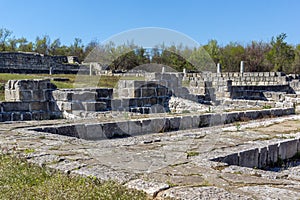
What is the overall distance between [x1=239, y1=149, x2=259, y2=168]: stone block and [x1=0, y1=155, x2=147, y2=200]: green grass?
220cm

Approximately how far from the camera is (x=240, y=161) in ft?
16.4

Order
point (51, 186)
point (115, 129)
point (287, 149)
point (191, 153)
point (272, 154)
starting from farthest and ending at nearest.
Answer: point (115, 129)
point (287, 149)
point (272, 154)
point (191, 153)
point (51, 186)

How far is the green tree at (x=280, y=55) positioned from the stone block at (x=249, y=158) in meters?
36.5

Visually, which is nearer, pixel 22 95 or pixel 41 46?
pixel 22 95

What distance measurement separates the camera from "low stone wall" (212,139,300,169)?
4926 mm

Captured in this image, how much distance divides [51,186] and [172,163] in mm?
1556

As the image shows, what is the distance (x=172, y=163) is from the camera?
439 centimetres

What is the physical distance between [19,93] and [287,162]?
7.83m

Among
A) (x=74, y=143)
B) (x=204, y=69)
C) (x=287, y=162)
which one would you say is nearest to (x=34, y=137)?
(x=74, y=143)

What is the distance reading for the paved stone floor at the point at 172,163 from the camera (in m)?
3.36

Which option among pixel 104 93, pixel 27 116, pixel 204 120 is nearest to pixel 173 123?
pixel 204 120

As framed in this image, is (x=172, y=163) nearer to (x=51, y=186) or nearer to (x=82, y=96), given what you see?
(x=51, y=186)

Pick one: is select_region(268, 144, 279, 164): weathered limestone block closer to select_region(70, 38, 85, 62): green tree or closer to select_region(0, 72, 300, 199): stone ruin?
select_region(0, 72, 300, 199): stone ruin

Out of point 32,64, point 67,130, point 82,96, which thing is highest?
point 32,64
